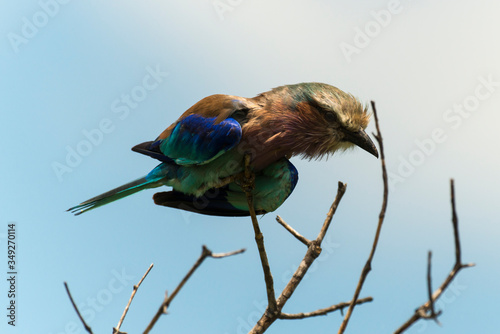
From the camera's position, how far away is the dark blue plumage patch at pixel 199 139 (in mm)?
4562

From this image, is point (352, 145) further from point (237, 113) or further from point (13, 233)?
point (13, 233)

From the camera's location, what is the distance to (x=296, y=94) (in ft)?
15.5

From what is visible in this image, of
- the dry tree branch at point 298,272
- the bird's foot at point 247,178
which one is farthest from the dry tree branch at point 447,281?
the bird's foot at point 247,178

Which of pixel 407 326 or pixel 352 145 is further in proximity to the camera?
pixel 352 145

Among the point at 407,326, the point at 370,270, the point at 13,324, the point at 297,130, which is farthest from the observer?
the point at 297,130

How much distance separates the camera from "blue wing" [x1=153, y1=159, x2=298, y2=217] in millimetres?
4719

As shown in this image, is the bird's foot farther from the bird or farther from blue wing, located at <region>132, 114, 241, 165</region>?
blue wing, located at <region>132, 114, 241, 165</region>

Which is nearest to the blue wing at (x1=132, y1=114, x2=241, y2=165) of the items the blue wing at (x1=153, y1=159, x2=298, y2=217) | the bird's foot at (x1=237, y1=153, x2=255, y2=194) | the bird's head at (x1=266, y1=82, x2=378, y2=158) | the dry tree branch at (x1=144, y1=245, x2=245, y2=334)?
the bird's foot at (x1=237, y1=153, x2=255, y2=194)

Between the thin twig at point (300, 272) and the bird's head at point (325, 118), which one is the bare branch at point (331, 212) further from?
the bird's head at point (325, 118)

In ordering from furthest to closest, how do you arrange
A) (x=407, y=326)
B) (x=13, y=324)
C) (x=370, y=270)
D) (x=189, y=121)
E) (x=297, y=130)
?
(x=189, y=121) → (x=297, y=130) → (x=13, y=324) → (x=370, y=270) → (x=407, y=326)

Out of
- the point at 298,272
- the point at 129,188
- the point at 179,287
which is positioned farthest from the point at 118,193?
the point at 179,287

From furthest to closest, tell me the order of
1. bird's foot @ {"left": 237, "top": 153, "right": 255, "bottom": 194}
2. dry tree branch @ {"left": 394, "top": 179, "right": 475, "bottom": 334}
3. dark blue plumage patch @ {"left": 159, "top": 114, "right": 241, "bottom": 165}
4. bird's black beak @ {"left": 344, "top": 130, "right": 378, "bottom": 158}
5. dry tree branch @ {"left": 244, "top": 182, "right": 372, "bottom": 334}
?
bird's black beak @ {"left": 344, "top": 130, "right": 378, "bottom": 158} < dark blue plumage patch @ {"left": 159, "top": 114, "right": 241, "bottom": 165} < bird's foot @ {"left": 237, "top": 153, "right": 255, "bottom": 194} < dry tree branch @ {"left": 244, "top": 182, "right": 372, "bottom": 334} < dry tree branch @ {"left": 394, "top": 179, "right": 475, "bottom": 334}

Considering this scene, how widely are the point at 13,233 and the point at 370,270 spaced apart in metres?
Answer: 3.80

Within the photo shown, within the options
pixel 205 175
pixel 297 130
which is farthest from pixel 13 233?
pixel 297 130
